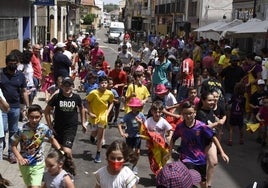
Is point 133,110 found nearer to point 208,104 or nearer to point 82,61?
point 208,104

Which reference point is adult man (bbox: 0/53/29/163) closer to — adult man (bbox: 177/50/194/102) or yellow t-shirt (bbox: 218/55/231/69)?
adult man (bbox: 177/50/194/102)

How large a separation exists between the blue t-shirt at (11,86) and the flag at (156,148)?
2.23 m

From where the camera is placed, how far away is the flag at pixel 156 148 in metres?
7.61

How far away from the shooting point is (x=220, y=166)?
9.18 m

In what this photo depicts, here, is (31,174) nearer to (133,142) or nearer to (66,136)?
(66,136)

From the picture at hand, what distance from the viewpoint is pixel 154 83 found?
13.4 m

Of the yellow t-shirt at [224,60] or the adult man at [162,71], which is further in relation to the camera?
the yellow t-shirt at [224,60]

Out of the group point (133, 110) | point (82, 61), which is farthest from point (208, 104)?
point (82, 61)

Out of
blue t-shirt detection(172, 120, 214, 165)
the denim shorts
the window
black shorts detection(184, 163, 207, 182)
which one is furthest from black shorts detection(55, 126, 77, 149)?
the window

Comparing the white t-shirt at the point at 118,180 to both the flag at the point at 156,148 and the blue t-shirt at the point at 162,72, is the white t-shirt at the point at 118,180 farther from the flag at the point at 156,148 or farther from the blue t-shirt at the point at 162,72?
the blue t-shirt at the point at 162,72

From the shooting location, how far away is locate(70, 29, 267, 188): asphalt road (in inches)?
316

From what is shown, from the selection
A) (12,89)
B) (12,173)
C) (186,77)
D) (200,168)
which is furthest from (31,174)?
(186,77)

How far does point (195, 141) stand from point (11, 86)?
3.58m

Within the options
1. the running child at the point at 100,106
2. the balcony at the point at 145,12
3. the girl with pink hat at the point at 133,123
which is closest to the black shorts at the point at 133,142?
the girl with pink hat at the point at 133,123
